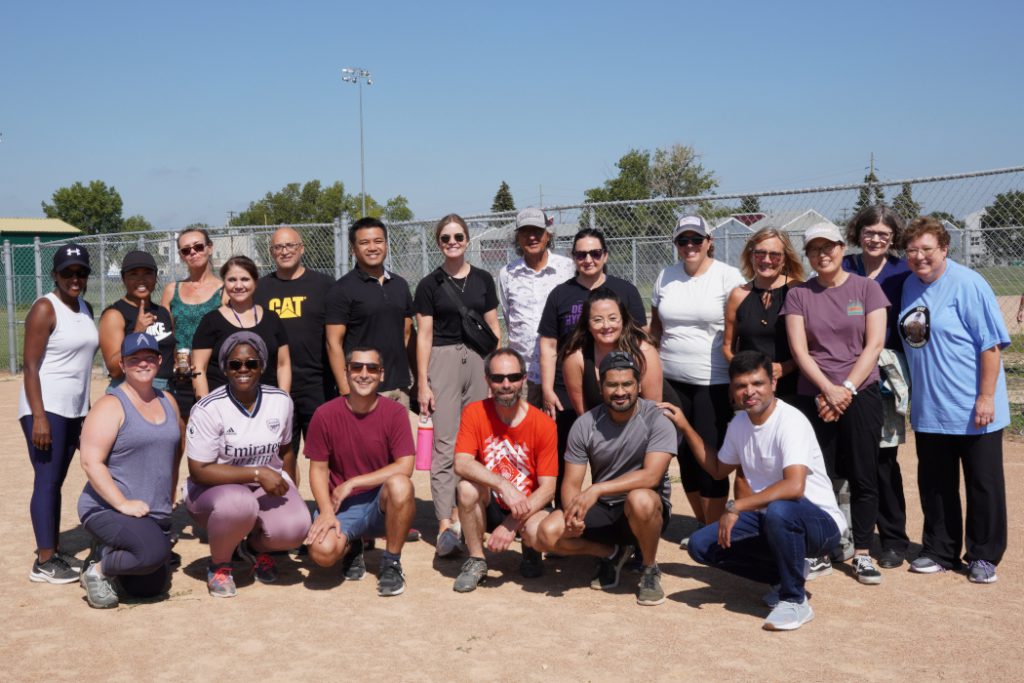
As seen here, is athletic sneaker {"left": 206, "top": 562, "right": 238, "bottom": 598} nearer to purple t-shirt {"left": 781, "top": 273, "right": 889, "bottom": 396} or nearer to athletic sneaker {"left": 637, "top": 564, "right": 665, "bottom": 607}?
athletic sneaker {"left": 637, "top": 564, "right": 665, "bottom": 607}

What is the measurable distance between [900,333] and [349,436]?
3111 mm

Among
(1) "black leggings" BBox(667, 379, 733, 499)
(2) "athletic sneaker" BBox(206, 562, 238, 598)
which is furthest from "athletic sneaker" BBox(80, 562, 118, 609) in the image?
(1) "black leggings" BBox(667, 379, 733, 499)

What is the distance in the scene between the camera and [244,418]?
206 inches

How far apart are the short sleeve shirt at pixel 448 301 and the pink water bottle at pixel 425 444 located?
0.51 metres

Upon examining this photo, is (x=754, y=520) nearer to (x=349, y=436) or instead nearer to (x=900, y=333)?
(x=900, y=333)

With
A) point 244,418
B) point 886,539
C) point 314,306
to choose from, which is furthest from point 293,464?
point 886,539

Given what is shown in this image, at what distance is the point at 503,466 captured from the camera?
5.26 metres

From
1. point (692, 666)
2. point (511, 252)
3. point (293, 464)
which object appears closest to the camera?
point (692, 666)

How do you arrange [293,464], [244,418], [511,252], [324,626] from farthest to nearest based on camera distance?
[511,252]
[293,464]
[244,418]
[324,626]

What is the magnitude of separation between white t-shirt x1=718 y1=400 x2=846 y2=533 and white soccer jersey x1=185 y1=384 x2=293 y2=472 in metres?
2.49

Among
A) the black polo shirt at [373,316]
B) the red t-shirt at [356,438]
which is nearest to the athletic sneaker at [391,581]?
the red t-shirt at [356,438]

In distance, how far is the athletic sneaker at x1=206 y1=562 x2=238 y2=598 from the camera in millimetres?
5070

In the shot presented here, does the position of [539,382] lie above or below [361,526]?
above

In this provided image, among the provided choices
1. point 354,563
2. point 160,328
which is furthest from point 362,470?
point 160,328
